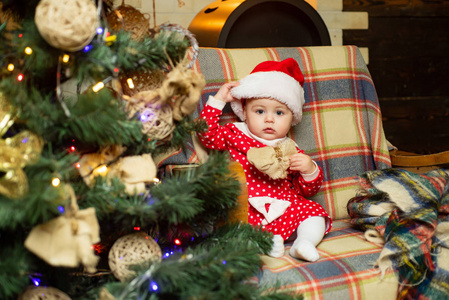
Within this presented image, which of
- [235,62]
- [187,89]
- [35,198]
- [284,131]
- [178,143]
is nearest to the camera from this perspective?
[35,198]

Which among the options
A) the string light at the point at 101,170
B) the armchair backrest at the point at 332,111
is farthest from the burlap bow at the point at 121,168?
the armchair backrest at the point at 332,111

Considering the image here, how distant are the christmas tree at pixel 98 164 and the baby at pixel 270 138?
11.8 inches

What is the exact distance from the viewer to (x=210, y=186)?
1083mm

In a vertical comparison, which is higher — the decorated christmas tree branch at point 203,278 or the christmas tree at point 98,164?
the christmas tree at point 98,164

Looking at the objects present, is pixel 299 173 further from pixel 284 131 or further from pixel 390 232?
pixel 390 232

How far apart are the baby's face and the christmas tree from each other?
379 millimetres

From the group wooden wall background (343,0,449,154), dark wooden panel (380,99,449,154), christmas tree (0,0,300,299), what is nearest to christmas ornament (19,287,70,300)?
christmas tree (0,0,300,299)

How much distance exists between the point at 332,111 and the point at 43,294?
113cm

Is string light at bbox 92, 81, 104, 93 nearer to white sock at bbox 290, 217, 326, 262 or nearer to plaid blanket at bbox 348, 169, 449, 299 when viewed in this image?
white sock at bbox 290, 217, 326, 262

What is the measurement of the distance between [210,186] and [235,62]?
658 millimetres

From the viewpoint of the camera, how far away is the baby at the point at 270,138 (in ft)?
4.66

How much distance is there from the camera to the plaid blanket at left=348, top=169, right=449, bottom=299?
3.94 ft

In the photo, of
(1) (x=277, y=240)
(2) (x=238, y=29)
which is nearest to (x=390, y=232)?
(1) (x=277, y=240)

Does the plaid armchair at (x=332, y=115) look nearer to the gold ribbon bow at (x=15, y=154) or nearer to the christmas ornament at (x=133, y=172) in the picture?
the christmas ornament at (x=133, y=172)
